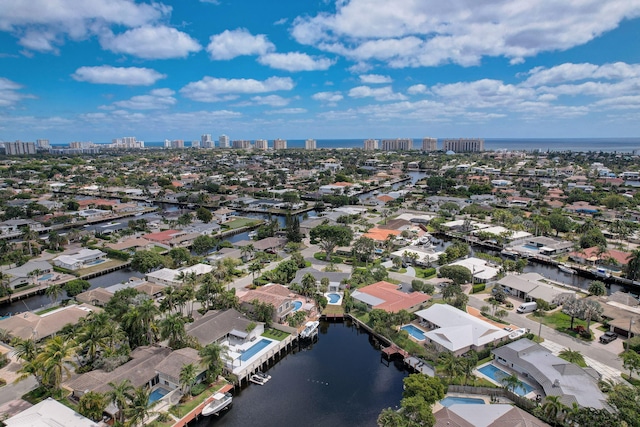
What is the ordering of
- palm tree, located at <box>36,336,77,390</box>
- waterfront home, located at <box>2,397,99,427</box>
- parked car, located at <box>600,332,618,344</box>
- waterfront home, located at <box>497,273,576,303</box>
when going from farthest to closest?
1. waterfront home, located at <box>497,273,576,303</box>
2. parked car, located at <box>600,332,618,344</box>
3. palm tree, located at <box>36,336,77,390</box>
4. waterfront home, located at <box>2,397,99,427</box>

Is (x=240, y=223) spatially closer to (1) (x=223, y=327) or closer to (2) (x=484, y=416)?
(1) (x=223, y=327)

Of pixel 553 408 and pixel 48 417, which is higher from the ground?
pixel 553 408

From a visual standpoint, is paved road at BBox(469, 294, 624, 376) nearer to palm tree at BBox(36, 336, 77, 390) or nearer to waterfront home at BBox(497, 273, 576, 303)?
waterfront home at BBox(497, 273, 576, 303)

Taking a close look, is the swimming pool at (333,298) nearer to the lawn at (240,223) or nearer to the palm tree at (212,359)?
the palm tree at (212,359)

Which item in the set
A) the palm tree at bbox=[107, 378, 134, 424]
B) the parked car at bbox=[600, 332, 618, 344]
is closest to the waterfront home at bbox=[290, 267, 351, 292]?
the palm tree at bbox=[107, 378, 134, 424]

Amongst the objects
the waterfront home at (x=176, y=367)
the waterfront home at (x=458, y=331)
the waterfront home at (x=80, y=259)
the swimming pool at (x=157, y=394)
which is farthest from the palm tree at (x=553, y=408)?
the waterfront home at (x=80, y=259)

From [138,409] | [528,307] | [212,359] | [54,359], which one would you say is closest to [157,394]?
[212,359]

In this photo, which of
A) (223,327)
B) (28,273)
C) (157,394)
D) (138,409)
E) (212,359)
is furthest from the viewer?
(28,273)

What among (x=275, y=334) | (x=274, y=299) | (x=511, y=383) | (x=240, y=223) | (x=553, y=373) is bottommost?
(x=275, y=334)

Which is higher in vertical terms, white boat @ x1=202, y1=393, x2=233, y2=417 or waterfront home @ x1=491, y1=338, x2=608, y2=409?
waterfront home @ x1=491, y1=338, x2=608, y2=409
